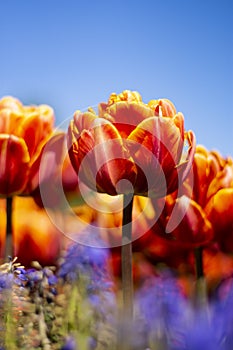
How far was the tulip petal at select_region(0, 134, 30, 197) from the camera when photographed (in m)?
0.42

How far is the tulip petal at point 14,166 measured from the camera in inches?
16.6

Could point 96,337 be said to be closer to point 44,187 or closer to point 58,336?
point 58,336

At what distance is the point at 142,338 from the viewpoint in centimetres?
30

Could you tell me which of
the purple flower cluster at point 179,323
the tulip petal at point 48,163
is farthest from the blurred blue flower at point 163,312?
the tulip petal at point 48,163

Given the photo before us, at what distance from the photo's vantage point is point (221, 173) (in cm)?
47

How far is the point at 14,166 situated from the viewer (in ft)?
1.38

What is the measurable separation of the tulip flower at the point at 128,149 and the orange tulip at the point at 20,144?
A: 6cm

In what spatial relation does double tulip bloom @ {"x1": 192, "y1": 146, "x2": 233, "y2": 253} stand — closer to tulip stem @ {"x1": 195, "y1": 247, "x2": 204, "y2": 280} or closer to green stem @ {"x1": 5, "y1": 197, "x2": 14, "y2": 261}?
tulip stem @ {"x1": 195, "y1": 247, "x2": 204, "y2": 280}

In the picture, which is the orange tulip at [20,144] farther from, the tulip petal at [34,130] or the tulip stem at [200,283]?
the tulip stem at [200,283]

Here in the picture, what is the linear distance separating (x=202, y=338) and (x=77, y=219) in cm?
17

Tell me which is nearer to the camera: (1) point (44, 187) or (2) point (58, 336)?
(2) point (58, 336)

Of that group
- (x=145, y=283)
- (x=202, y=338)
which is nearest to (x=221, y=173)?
(x=145, y=283)

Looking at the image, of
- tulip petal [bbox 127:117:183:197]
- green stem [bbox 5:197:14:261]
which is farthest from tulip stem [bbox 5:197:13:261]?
tulip petal [bbox 127:117:183:197]

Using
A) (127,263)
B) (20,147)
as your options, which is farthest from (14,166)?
(127,263)
